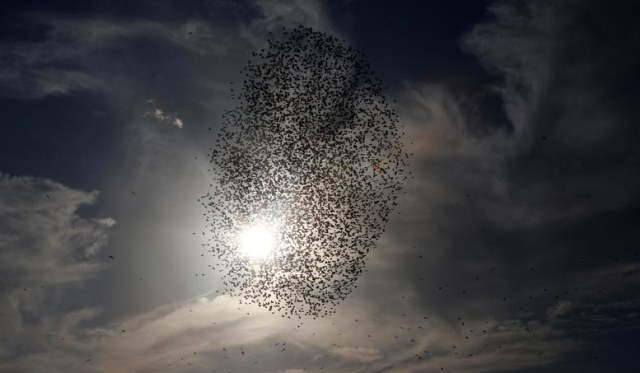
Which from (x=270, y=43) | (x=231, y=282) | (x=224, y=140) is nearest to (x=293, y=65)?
(x=270, y=43)

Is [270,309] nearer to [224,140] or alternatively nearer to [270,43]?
[224,140]

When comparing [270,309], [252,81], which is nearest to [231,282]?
[270,309]

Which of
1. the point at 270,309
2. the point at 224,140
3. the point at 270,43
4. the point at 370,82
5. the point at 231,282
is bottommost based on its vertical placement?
the point at 270,309

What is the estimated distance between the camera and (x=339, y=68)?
30.2 meters

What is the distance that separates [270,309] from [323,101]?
59.9 feet

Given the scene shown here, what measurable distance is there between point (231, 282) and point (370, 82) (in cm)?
2100

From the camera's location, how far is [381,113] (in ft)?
101

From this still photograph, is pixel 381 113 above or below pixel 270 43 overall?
below

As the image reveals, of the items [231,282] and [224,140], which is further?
[231,282]

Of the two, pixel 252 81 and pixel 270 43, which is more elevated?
pixel 270 43

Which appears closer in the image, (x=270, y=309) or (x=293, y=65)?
(x=293, y=65)

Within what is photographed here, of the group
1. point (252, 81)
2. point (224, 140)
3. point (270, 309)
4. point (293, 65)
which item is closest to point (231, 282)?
point (270, 309)

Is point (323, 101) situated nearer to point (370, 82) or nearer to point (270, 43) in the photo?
point (370, 82)

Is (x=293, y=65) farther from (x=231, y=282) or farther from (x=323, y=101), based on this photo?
(x=231, y=282)
